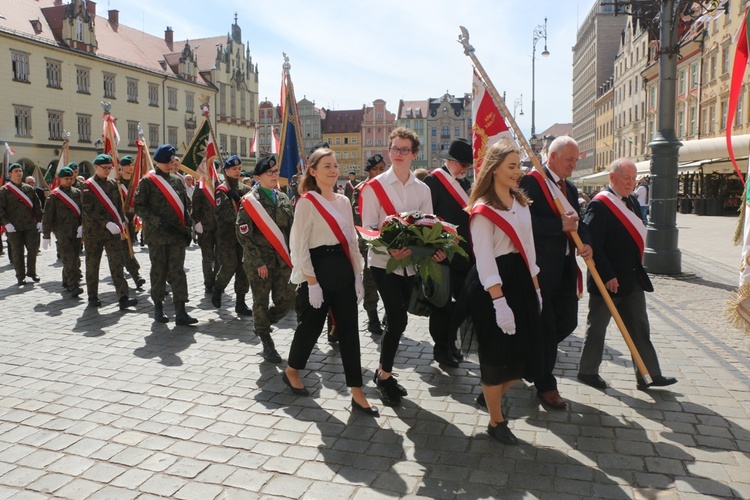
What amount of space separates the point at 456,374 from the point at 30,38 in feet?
142

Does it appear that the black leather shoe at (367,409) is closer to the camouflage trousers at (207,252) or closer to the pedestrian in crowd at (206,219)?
the pedestrian in crowd at (206,219)

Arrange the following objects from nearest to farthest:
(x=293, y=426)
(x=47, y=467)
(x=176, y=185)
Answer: (x=47, y=467), (x=293, y=426), (x=176, y=185)

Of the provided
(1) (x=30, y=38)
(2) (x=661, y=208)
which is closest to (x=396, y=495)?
(2) (x=661, y=208)

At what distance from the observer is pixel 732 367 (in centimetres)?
552

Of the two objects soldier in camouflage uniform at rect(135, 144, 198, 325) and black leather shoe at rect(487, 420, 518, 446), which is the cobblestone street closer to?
black leather shoe at rect(487, 420, 518, 446)

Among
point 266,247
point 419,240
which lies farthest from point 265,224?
point 419,240

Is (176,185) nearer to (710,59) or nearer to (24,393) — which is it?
(24,393)

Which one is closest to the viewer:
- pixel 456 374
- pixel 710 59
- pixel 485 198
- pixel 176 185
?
pixel 485 198

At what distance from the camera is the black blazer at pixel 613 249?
16.1 ft

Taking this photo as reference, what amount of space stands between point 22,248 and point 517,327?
9.67 m

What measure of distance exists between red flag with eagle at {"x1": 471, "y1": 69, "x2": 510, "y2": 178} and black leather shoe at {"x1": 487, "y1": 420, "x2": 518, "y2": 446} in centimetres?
243

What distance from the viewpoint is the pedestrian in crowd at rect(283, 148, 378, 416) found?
4586mm

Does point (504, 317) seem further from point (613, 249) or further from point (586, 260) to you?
point (613, 249)

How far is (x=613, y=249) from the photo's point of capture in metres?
4.96
